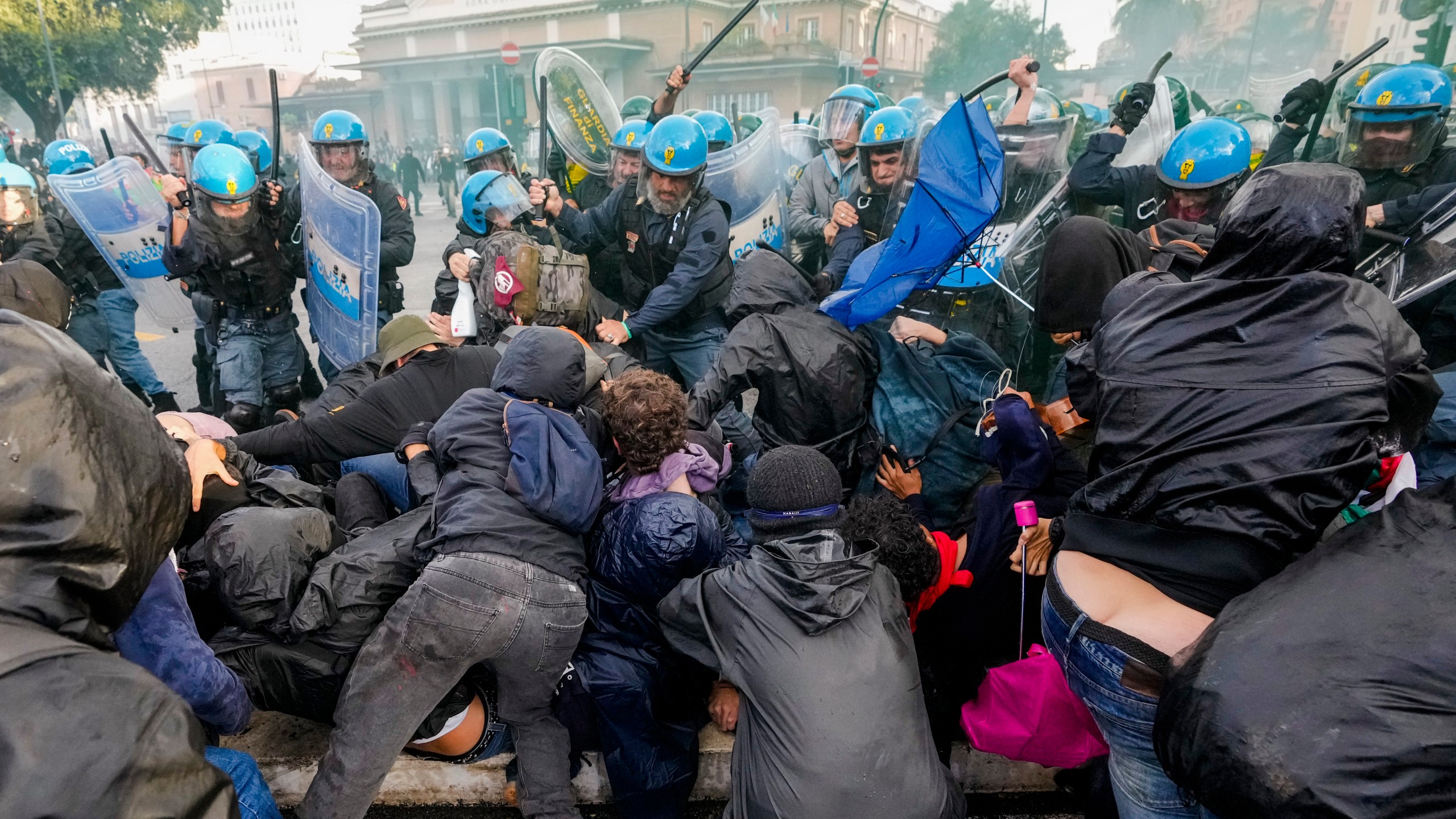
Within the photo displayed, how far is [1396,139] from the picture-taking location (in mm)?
4055

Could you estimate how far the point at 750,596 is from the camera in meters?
1.83

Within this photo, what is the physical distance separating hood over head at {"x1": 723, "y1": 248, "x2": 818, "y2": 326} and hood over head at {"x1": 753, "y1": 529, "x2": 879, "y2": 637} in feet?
4.94

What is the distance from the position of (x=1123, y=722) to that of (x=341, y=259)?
373 cm

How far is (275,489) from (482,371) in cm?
79

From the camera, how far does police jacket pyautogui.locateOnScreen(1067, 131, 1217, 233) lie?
3744mm

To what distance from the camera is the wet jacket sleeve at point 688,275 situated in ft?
13.2

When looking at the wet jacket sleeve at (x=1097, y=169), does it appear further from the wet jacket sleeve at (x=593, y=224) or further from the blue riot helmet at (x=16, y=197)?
the blue riot helmet at (x=16, y=197)

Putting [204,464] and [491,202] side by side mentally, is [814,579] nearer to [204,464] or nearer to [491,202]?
[204,464]

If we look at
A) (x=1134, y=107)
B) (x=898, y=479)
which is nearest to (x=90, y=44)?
(x=1134, y=107)

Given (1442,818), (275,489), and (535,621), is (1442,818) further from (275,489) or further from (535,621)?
(275,489)

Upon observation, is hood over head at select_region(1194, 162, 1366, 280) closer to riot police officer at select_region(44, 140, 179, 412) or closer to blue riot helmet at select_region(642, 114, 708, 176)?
blue riot helmet at select_region(642, 114, 708, 176)

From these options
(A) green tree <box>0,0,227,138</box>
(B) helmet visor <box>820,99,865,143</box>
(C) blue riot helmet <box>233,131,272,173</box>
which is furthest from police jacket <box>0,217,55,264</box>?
(A) green tree <box>0,0,227,138</box>

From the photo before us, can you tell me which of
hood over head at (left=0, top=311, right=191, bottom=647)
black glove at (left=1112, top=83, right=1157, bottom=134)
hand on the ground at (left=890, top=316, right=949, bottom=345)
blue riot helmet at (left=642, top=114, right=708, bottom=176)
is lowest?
hand on the ground at (left=890, top=316, right=949, bottom=345)

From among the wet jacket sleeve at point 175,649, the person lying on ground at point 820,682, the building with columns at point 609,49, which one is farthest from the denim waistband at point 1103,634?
the building with columns at point 609,49
